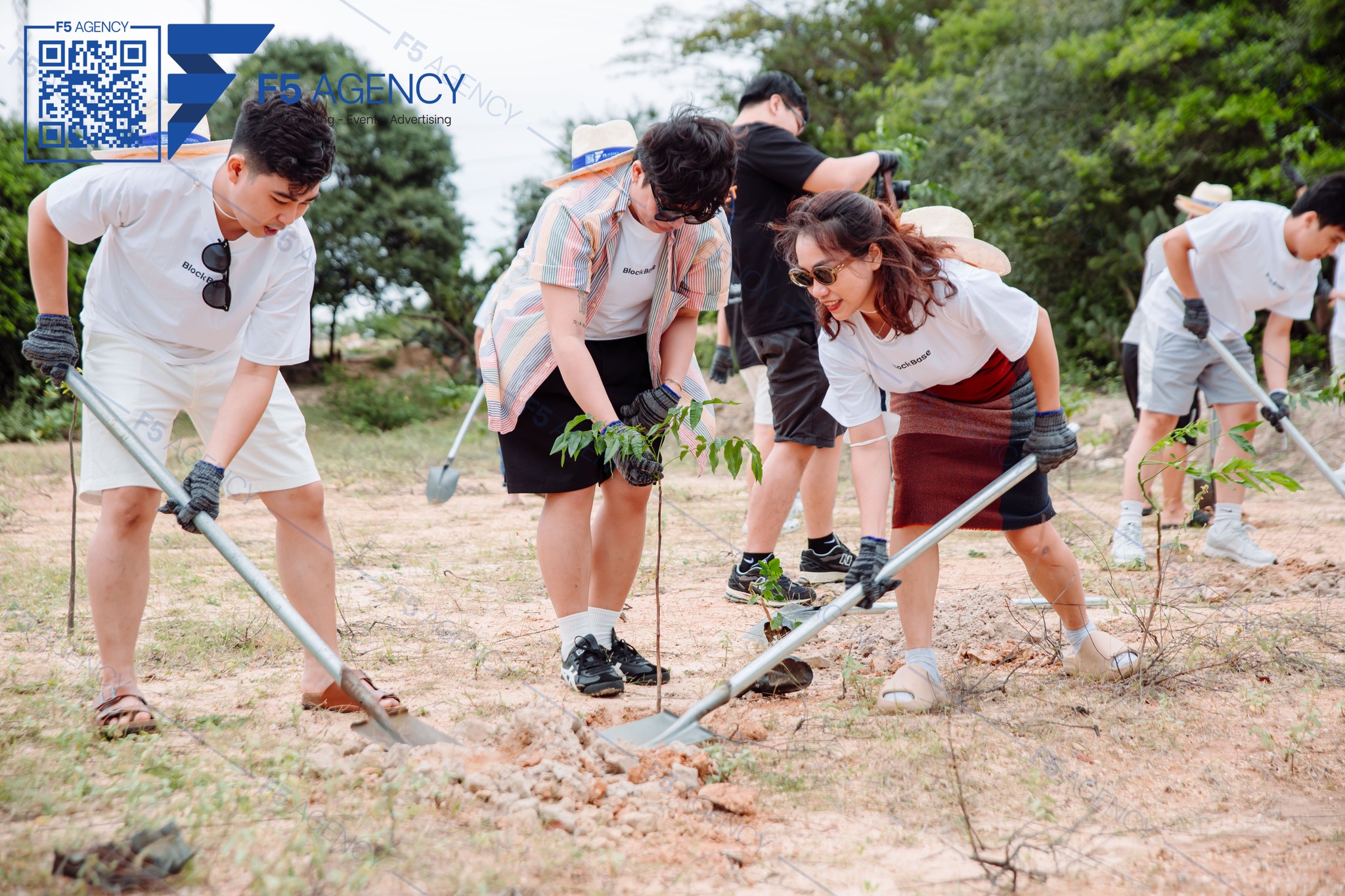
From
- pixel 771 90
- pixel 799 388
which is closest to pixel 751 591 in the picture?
pixel 799 388

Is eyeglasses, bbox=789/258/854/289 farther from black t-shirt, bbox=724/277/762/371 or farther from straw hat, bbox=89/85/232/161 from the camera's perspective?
black t-shirt, bbox=724/277/762/371

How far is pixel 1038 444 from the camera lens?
101 inches

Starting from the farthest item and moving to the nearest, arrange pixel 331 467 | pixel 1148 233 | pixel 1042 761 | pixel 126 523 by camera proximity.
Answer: pixel 1148 233 → pixel 331 467 → pixel 126 523 → pixel 1042 761

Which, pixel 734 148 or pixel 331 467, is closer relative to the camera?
pixel 734 148

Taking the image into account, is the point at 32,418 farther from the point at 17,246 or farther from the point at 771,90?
the point at 771,90

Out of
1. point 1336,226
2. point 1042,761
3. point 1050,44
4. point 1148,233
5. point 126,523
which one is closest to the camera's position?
point 1042,761

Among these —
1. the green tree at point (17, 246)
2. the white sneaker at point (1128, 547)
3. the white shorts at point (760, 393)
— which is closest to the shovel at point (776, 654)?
the white sneaker at point (1128, 547)

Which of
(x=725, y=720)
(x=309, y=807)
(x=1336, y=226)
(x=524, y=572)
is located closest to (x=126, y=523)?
(x=309, y=807)

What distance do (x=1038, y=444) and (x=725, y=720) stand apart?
1.04 meters

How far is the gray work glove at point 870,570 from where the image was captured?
8.12ft

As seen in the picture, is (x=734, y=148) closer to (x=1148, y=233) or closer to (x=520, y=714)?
(x=520, y=714)

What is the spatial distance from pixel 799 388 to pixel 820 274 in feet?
4.66

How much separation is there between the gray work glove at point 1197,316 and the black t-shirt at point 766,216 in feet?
5.63

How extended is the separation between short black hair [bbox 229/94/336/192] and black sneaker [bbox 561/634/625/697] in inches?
53.1
